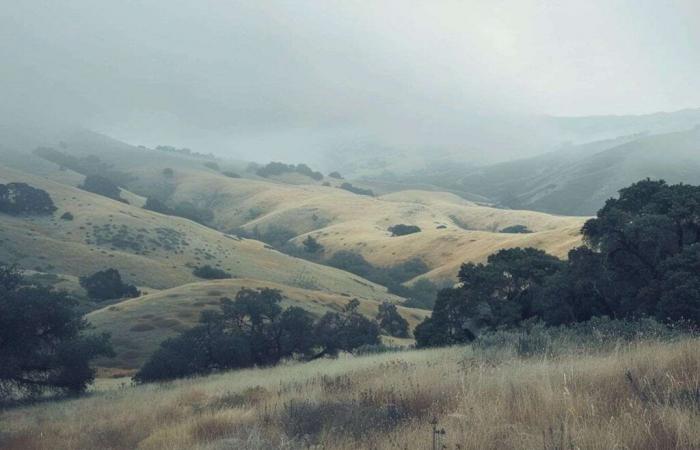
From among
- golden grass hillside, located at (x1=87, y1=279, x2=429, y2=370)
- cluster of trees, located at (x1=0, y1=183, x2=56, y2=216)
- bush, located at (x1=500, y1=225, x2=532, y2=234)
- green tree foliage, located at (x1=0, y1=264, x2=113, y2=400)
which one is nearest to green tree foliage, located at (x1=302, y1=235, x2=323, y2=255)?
bush, located at (x1=500, y1=225, x2=532, y2=234)

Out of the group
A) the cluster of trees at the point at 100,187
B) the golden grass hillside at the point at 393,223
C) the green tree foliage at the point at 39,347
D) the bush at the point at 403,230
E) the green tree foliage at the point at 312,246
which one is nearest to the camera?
the green tree foliage at the point at 39,347

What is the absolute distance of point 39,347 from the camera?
24.7 meters

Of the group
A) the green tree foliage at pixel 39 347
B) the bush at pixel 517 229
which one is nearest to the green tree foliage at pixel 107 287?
the green tree foliage at pixel 39 347

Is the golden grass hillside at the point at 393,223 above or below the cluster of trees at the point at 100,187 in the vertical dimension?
below

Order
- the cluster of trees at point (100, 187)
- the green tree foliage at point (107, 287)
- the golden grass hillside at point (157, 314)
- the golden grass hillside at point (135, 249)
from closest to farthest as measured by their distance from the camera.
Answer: the golden grass hillside at point (157, 314) < the green tree foliage at point (107, 287) < the golden grass hillside at point (135, 249) < the cluster of trees at point (100, 187)

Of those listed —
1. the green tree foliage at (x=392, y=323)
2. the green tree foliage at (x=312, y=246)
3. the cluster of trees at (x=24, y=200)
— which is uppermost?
the cluster of trees at (x=24, y=200)

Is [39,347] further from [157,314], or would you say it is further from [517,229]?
[517,229]

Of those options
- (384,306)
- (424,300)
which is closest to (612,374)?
(384,306)

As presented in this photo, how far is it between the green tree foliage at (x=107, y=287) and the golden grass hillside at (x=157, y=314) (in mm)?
9433

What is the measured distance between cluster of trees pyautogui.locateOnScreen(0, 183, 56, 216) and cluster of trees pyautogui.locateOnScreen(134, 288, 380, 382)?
3152 inches

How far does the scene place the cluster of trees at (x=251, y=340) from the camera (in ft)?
97.9

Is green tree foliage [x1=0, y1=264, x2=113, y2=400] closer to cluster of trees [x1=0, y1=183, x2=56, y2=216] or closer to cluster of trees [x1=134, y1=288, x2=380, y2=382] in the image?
cluster of trees [x1=134, y1=288, x2=380, y2=382]

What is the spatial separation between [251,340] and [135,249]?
67595 millimetres

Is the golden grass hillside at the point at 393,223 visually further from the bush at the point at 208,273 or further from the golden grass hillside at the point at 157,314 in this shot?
the bush at the point at 208,273
